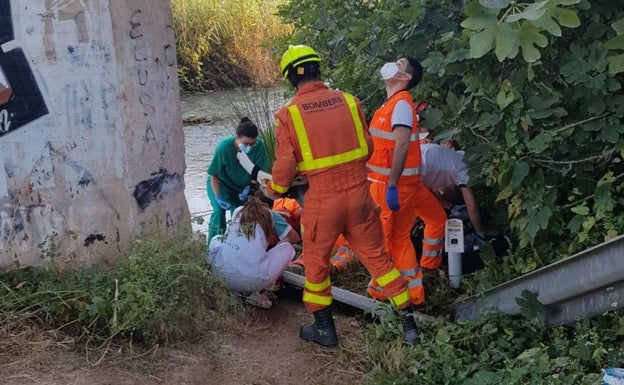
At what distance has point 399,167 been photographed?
5.35 m

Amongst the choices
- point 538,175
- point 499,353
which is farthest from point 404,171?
point 499,353

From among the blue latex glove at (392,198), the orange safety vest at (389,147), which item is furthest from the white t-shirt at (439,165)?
the blue latex glove at (392,198)

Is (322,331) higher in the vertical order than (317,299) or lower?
lower

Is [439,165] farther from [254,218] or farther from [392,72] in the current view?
[254,218]

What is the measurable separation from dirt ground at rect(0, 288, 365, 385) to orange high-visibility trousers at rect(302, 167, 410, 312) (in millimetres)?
324

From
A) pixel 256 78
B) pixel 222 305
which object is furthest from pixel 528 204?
pixel 256 78

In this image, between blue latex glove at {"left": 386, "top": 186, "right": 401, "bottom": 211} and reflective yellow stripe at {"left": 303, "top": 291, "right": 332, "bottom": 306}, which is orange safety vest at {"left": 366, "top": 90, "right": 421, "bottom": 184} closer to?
blue latex glove at {"left": 386, "top": 186, "right": 401, "bottom": 211}

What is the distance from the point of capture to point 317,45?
729cm

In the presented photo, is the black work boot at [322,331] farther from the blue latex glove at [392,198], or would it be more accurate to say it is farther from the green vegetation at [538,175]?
the blue latex glove at [392,198]

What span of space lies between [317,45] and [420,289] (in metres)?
2.74

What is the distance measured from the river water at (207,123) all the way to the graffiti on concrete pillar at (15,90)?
51.8 inches

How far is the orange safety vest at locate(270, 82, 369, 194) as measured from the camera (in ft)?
15.3

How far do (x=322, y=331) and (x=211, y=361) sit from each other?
0.76 metres

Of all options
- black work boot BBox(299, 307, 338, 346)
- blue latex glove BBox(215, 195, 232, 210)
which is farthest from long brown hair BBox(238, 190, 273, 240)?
blue latex glove BBox(215, 195, 232, 210)
